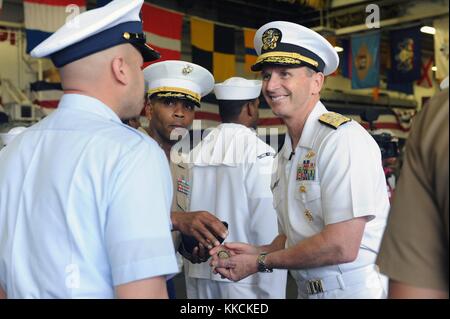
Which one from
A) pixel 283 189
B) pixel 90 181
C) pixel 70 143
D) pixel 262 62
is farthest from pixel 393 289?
pixel 262 62

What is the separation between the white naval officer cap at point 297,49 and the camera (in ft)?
7.48

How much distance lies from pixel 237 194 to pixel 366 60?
6660 millimetres

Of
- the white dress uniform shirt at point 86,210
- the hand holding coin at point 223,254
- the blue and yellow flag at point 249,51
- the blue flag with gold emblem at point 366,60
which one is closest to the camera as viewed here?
the white dress uniform shirt at point 86,210

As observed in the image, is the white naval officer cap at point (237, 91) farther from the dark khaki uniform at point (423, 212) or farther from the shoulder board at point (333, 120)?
the dark khaki uniform at point (423, 212)

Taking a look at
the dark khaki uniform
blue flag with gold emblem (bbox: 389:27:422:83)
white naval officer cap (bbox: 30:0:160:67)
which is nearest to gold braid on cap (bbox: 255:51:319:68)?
white naval officer cap (bbox: 30:0:160:67)

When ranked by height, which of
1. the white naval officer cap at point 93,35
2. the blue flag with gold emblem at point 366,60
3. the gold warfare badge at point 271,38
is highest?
the blue flag with gold emblem at point 366,60

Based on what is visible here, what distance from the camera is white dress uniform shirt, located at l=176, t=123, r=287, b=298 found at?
3.02m

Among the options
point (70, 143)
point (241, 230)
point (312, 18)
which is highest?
point (312, 18)

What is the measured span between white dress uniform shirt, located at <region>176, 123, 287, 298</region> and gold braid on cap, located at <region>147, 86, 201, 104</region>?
23cm

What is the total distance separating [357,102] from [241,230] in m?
9.88

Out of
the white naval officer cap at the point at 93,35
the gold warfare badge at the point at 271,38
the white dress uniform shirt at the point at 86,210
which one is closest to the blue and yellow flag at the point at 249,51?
the gold warfare badge at the point at 271,38

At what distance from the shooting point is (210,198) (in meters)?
3.17

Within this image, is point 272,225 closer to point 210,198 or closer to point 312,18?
point 210,198

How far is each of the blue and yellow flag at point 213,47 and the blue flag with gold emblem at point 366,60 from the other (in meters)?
2.04
